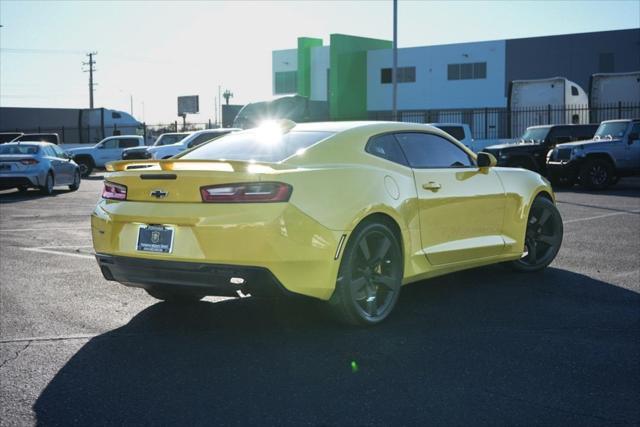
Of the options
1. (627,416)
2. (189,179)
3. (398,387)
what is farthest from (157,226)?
(627,416)

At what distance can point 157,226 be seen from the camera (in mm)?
5656

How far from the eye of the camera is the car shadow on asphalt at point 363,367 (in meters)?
4.25

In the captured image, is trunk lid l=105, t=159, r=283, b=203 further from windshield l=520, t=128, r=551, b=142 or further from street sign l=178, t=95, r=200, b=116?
street sign l=178, t=95, r=200, b=116

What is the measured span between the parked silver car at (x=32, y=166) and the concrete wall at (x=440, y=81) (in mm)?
39760

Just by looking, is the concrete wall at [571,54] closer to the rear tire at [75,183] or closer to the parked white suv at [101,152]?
the parked white suv at [101,152]

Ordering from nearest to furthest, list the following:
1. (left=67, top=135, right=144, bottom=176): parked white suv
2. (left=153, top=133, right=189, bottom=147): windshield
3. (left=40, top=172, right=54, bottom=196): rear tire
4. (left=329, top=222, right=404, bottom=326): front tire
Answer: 1. (left=329, top=222, right=404, bottom=326): front tire
2. (left=40, top=172, right=54, bottom=196): rear tire
3. (left=153, top=133, right=189, bottom=147): windshield
4. (left=67, top=135, right=144, bottom=176): parked white suv

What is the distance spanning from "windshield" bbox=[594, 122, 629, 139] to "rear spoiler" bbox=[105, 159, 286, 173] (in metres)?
18.7

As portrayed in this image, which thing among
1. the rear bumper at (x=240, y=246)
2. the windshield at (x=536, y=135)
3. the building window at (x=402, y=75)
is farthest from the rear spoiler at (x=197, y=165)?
the building window at (x=402, y=75)

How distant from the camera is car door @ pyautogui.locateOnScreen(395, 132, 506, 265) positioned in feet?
22.2

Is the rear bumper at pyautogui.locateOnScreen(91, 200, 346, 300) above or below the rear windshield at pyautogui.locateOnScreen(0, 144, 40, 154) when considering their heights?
below

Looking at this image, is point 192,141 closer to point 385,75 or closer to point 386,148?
point 386,148

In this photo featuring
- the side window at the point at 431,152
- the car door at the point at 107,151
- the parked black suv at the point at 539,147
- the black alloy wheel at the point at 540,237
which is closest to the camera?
the side window at the point at 431,152

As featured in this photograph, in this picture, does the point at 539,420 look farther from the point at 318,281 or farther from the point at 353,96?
the point at 353,96

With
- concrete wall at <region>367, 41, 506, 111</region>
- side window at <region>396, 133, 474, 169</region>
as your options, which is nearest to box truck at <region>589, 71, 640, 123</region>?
side window at <region>396, 133, 474, 169</region>
